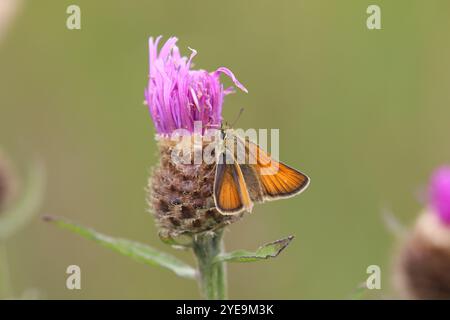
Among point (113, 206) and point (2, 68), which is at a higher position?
point (2, 68)

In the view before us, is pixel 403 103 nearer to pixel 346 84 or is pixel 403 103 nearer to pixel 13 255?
pixel 346 84

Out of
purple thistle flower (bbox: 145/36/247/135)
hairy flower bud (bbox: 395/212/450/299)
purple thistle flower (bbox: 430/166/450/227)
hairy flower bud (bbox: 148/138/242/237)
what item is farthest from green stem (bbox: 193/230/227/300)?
purple thistle flower (bbox: 430/166/450/227)

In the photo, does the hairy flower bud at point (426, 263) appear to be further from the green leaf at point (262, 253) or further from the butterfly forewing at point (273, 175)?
the green leaf at point (262, 253)

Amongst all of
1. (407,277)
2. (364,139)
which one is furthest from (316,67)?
(407,277)

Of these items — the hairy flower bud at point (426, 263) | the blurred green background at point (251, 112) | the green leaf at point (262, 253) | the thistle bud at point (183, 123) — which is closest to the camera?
the green leaf at point (262, 253)

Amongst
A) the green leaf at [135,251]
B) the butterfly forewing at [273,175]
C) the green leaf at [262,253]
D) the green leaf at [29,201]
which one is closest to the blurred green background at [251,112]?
the green leaf at [29,201]

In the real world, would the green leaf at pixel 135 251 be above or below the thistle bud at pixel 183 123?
below
